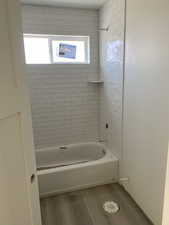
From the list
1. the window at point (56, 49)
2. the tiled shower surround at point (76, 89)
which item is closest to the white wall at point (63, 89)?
the tiled shower surround at point (76, 89)

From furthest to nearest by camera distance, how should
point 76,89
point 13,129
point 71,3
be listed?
point 76,89, point 71,3, point 13,129

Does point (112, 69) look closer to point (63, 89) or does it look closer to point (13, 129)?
point (63, 89)

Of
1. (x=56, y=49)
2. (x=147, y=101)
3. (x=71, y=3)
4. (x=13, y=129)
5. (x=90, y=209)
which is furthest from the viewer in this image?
(x=56, y=49)

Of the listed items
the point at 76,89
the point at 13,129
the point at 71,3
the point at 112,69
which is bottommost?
the point at 13,129

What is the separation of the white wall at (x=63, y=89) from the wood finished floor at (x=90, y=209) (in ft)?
3.50

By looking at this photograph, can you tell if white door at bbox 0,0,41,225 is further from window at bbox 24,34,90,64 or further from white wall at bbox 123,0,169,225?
window at bbox 24,34,90,64

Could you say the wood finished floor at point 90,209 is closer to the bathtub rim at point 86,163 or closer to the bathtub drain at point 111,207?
the bathtub drain at point 111,207

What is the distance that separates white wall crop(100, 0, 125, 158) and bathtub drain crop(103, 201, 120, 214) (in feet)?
2.07

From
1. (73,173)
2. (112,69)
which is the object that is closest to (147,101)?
(112,69)

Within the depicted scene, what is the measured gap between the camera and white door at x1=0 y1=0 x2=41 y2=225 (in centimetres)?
78

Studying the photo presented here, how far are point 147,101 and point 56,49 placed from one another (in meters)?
1.86

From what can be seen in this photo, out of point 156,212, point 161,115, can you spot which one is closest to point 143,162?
point 156,212

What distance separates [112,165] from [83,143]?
2.79 feet

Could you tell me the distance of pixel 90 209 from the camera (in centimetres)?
202
